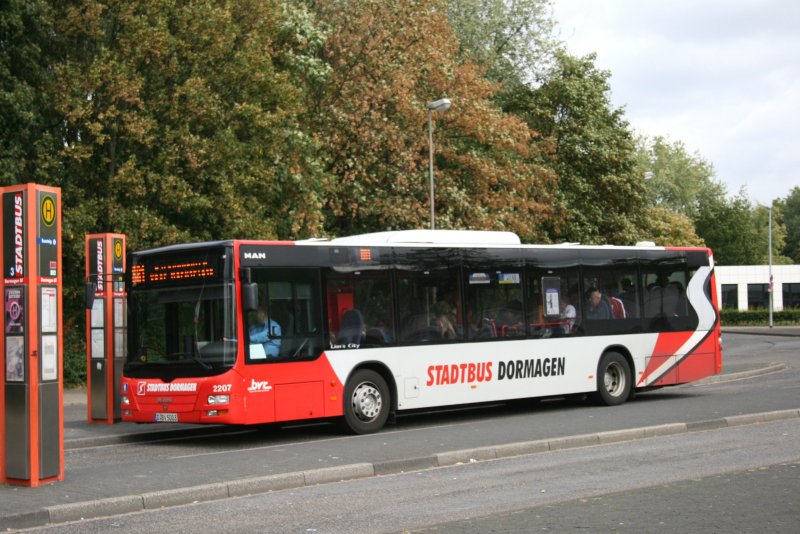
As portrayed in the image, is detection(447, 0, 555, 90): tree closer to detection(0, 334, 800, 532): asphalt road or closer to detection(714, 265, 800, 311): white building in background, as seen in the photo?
detection(0, 334, 800, 532): asphalt road

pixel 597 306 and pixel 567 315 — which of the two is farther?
pixel 597 306

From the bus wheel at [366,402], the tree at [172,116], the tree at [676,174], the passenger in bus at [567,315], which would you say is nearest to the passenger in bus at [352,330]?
the bus wheel at [366,402]

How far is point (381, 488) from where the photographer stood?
11.0 meters

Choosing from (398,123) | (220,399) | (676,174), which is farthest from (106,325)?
(676,174)

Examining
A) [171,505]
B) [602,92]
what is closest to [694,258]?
[171,505]

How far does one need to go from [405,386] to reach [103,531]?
861 cm

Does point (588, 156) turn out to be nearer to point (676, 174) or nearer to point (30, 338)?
point (30, 338)

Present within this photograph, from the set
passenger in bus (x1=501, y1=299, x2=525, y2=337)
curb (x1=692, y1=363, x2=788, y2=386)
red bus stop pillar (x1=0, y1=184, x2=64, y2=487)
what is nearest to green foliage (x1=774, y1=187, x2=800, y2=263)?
curb (x1=692, y1=363, x2=788, y2=386)

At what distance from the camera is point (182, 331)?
15.6 meters

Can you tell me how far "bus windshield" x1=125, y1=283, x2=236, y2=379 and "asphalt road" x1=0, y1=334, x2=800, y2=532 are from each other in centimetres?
115

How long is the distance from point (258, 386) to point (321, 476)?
3994mm

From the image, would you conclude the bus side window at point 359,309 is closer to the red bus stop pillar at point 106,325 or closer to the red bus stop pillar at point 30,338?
the red bus stop pillar at point 106,325

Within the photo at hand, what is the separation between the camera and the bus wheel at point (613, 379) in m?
20.4

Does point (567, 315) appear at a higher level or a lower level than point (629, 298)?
lower
